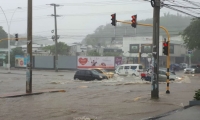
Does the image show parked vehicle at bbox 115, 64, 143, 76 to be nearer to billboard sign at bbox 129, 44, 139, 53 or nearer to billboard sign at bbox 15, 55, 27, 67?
billboard sign at bbox 15, 55, 27, 67

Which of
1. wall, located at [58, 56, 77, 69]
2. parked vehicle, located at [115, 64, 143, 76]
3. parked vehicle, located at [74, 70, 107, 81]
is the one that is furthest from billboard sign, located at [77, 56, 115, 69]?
parked vehicle, located at [74, 70, 107, 81]

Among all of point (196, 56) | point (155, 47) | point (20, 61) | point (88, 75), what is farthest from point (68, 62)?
point (155, 47)

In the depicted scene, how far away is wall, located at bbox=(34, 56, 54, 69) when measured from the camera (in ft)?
230

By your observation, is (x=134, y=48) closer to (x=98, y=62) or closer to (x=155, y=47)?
(x=98, y=62)

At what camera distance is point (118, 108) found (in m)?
13.5

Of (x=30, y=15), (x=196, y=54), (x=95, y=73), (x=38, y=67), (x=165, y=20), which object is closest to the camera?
(x=30, y=15)

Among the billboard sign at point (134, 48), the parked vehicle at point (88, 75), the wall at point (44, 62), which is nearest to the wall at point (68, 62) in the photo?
the wall at point (44, 62)

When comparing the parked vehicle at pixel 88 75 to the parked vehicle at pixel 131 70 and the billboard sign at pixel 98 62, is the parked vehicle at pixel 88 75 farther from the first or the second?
the billboard sign at pixel 98 62

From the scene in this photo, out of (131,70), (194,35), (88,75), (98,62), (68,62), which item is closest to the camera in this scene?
(88,75)

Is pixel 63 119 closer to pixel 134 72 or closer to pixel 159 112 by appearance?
pixel 159 112

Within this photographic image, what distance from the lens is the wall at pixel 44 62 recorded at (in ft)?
230

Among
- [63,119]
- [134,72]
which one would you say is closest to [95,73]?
[134,72]

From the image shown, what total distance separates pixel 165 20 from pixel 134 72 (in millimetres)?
94511

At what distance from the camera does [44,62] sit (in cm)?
7112
